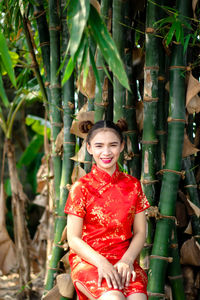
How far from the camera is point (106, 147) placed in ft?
4.82

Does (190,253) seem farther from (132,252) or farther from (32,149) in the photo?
(32,149)

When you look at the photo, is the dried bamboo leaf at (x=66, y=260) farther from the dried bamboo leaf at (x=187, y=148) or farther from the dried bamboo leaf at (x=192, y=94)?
the dried bamboo leaf at (x=192, y=94)

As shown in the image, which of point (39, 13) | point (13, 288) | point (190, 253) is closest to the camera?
point (190, 253)

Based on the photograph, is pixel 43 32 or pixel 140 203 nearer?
pixel 140 203

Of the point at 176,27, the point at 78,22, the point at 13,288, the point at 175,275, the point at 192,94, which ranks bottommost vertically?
the point at 13,288

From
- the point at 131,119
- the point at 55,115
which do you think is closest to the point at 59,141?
the point at 55,115

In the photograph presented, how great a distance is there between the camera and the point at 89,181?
1513 millimetres

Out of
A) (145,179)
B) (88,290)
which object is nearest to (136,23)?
(145,179)

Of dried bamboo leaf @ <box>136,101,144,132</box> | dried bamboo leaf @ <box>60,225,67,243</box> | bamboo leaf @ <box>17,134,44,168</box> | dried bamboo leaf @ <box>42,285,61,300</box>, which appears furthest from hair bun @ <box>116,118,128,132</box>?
bamboo leaf @ <box>17,134,44,168</box>

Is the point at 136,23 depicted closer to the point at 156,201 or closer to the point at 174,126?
the point at 174,126

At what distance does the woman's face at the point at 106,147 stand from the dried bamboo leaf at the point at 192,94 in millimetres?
382

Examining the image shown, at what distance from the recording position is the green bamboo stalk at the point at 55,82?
194cm

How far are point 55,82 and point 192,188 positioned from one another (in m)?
0.79

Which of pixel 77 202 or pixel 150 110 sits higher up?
pixel 150 110
